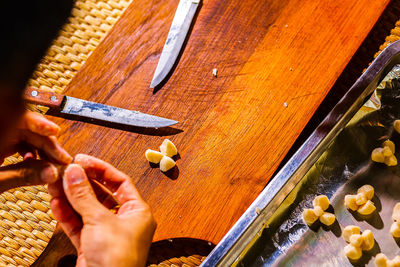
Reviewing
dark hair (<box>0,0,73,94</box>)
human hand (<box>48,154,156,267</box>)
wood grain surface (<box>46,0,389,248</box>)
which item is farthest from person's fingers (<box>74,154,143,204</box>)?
dark hair (<box>0,0,73,94</box>)

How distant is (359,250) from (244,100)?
0.45 meters

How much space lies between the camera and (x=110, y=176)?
0.79 m

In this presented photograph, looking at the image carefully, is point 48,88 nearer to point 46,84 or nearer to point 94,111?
point 46,84

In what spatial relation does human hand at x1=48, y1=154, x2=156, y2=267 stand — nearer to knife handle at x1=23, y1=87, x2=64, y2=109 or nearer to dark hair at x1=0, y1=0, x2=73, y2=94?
knife handle at x1=23, y1=87, x2=64, y2=109

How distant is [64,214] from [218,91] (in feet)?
1.63

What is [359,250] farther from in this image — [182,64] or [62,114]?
[62,114]

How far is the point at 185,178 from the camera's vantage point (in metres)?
0.91

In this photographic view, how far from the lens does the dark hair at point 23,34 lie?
27 cm

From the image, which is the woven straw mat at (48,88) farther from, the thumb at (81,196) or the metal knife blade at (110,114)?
the thumb at (81,196)

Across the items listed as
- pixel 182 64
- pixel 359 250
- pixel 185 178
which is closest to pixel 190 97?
pixel 182 64

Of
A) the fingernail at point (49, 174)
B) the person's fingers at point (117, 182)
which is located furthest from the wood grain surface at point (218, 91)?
the fingernail at point (49, 174)

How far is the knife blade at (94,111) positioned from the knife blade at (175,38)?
0.11 m

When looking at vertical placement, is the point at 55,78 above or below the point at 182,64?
below

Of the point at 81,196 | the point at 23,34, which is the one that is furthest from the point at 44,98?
the point at 23,34
